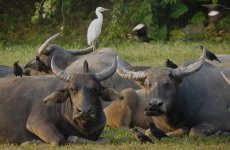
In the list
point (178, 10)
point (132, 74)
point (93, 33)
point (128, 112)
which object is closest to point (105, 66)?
point (128, 112)

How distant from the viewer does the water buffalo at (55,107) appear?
930cm

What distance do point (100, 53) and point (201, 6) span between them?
35.6 feet

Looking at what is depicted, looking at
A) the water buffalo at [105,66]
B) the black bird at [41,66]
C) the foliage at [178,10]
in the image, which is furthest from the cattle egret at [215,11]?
the black bird at [41,66]

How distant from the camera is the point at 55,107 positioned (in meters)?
9.78

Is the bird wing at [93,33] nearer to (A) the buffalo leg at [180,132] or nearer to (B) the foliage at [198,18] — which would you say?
(B) the foliage at [198,18]

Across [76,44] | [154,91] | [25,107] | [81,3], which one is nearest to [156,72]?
[154,91]

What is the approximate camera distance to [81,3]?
27062mm

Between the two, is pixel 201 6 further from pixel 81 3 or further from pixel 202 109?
pixel 202 109

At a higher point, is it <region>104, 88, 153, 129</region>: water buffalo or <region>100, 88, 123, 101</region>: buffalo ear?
<region>100, 88, 123, 101</region>: buffalo ear

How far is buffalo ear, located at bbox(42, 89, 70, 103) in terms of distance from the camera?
9.42 m

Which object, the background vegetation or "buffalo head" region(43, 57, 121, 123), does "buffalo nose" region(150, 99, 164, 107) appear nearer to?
"buffalo head" region(43, 57, 121, 123)

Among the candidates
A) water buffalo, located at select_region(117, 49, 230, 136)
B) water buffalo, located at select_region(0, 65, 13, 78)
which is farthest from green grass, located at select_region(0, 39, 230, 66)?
water buffalo, located at select_region(117, 49, 230, 136)

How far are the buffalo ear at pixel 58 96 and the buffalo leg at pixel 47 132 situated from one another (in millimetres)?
311

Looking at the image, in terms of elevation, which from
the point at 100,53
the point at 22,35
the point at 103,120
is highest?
the point at 103,120
